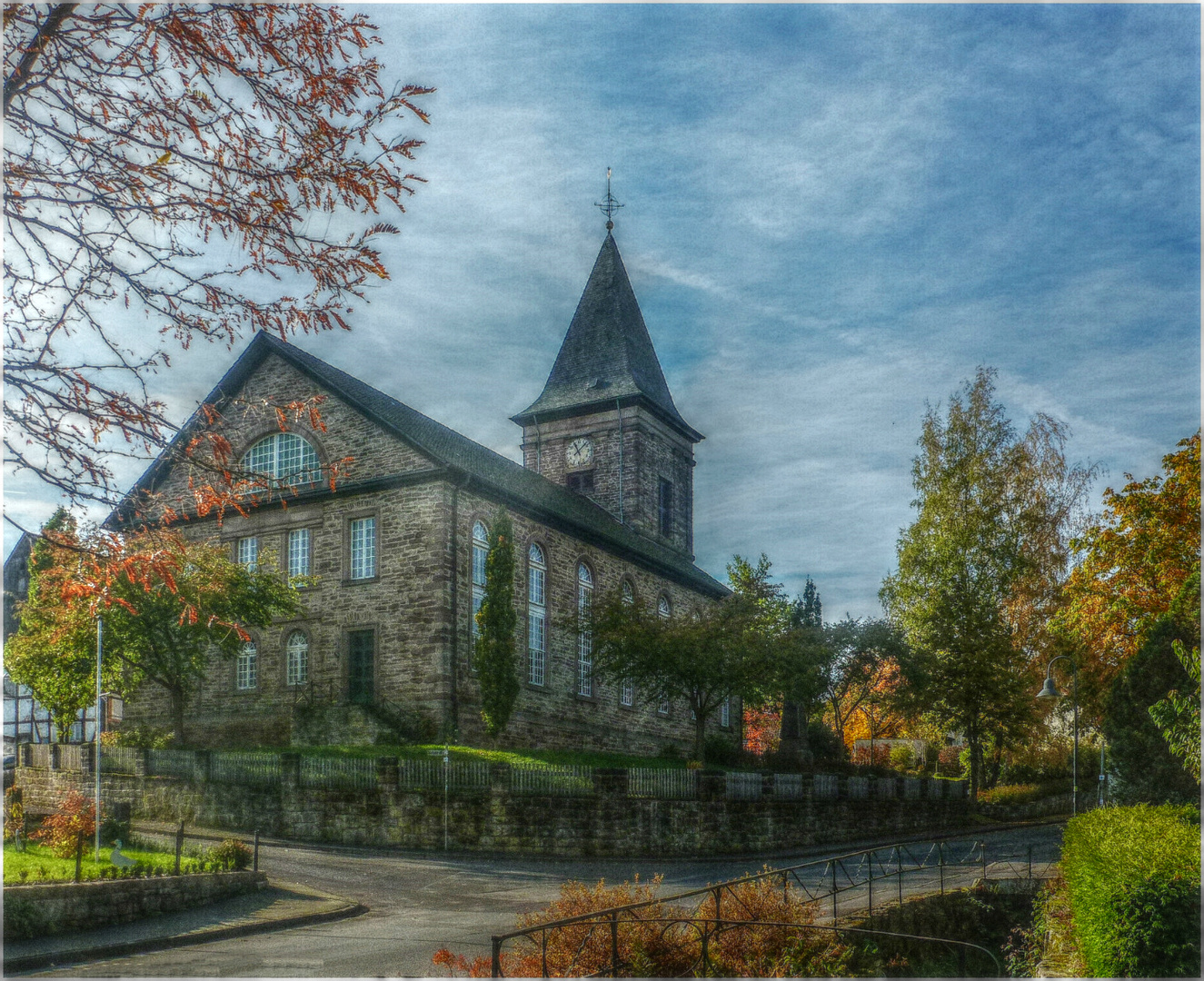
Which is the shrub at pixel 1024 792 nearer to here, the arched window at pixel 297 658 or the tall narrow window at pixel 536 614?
A: the tall narrow window at pixel 536 614

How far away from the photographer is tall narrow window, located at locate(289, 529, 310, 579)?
36.0 m

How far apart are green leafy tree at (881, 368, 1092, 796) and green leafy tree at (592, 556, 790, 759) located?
7.80 meters

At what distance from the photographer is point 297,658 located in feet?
116

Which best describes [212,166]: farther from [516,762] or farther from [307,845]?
[516,762]

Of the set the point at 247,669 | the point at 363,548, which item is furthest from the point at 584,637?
the point at 247,669

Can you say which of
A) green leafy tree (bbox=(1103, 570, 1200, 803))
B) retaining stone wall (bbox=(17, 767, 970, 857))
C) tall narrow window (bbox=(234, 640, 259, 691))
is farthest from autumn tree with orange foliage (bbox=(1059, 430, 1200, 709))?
tall narrow window (bbox=(234, 640, 259, 691))

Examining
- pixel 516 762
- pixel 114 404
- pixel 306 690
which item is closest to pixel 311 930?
pixel 114 404

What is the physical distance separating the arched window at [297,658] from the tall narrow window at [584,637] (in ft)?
28.6

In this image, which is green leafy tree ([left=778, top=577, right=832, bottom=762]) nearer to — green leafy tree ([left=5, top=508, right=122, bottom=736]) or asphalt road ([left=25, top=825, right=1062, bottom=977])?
asphalt road ([left=25, top=825, right=1062, bottom=977])

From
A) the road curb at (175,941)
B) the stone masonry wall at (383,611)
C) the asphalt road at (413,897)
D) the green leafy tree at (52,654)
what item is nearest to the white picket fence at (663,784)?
the asphalt road at (413,897)

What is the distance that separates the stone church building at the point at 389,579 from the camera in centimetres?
3312

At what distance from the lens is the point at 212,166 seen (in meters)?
8.78

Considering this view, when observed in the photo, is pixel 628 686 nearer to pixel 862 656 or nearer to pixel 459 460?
pixel 862 656

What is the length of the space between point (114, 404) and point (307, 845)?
17.7 m
